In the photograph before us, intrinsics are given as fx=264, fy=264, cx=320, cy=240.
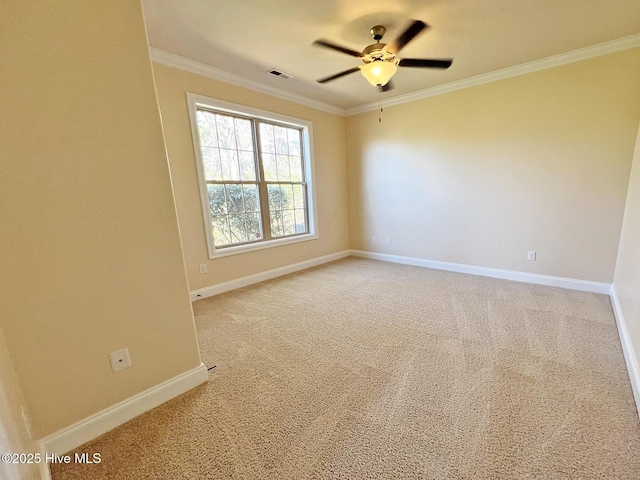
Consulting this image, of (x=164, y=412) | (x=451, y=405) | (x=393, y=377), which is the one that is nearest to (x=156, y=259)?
(x=164, y=412)

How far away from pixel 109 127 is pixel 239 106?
2401 mm

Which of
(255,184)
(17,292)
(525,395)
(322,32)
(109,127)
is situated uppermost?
(322,32)

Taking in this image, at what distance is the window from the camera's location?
10.8 ft

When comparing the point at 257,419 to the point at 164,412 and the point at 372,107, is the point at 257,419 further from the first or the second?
the point at 372,107

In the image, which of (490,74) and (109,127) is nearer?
(109,127)

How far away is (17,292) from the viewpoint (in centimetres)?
115

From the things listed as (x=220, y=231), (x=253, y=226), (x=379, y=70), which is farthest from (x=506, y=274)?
(x=220, y=231)

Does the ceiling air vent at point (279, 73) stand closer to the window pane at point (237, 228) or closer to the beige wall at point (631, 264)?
the window pane at point (237, 228)

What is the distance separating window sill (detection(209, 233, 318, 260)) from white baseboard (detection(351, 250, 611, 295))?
55.0 inches

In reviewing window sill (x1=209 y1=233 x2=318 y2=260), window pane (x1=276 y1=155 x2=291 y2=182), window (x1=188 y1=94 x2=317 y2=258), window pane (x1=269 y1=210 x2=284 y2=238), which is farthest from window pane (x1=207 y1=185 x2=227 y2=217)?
window pane (x1=276 y1=155 x2=291 y2=182)

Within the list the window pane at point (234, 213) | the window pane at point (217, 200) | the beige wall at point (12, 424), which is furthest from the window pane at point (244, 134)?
the beige wall at point (12, 424)

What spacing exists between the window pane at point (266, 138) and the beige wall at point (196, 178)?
0.82 feet

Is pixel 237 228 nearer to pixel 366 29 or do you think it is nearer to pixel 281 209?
pixel 281 209

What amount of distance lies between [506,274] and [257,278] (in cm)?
345
